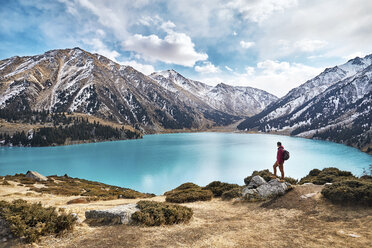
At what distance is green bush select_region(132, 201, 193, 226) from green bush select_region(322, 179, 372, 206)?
10021mm

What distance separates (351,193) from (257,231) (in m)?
7.37

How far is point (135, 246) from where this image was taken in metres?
9.40

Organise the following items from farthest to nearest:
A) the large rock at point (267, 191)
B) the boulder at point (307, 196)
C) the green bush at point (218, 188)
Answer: the green bush at point (218, 188) → the large rock at point (267, 191) → the boulder at point (307, 196)

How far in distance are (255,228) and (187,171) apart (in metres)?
57.3

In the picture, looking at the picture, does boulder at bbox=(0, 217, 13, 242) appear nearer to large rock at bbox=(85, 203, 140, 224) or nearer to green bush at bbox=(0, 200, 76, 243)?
green bush at bbox=(0, 200, 76, 243)

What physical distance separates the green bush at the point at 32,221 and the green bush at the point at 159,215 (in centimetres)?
366

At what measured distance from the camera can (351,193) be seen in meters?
13.7

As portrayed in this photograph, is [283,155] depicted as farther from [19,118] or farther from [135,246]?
[19,118]

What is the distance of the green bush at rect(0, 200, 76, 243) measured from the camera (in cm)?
905

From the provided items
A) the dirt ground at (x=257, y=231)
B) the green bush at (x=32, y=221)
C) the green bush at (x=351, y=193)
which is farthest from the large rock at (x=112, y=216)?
the green bush at (x=351, y=193)

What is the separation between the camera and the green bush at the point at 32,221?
9.05m

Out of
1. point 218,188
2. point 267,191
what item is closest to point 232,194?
point 218,188

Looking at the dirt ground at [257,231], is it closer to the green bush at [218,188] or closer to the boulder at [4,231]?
the boulder at [4,231]

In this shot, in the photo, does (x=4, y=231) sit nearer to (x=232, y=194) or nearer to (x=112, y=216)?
(x=112, y=216)
